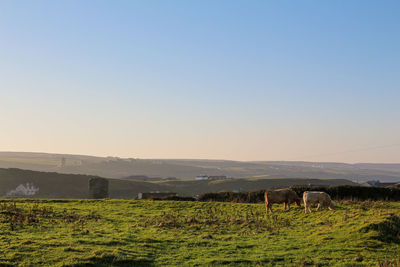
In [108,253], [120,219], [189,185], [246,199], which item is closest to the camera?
[108,253]

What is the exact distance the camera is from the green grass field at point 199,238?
14383 mm

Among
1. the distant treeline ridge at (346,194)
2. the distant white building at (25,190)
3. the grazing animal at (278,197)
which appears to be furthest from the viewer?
the distant white building at (25,190)

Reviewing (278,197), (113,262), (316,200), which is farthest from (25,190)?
(113,262)

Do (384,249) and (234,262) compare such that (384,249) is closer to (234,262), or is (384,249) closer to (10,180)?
(234,262)

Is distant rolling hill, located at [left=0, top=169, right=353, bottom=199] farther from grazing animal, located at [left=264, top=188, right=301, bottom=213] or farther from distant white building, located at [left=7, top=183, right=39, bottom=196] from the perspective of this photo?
grazing animal, located at [left=264, top=188, right=301, bottom=213]

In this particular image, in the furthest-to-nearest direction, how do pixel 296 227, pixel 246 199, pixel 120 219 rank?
pixel 246 199
pixel 120 219
pixel 296 227

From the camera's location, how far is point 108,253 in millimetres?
14758

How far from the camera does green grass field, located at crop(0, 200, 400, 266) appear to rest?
47.2 ft

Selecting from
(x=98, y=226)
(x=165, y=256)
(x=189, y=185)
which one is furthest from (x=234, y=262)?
(x=189, y=185)

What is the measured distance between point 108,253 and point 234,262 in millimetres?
4454

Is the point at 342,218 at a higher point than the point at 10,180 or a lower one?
higher

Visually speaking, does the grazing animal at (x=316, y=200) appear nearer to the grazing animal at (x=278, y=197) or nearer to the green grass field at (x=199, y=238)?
the green grass field at (x=199, y=238)

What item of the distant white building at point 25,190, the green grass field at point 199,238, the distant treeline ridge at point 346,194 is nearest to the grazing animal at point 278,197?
the green grass field at point 199,238

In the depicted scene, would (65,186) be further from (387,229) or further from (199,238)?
(387,229)
